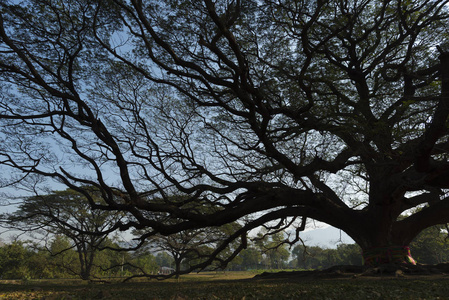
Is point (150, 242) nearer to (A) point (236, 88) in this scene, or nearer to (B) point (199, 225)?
(B) point (199, 225)

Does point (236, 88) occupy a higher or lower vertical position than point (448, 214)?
higher

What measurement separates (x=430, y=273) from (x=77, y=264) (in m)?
31.1

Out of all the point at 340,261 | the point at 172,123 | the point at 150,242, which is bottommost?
the point at 340,261

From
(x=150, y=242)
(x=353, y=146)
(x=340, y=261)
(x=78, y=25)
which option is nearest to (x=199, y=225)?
(x=353, y=146)

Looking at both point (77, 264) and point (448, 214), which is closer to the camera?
point (448, 214)

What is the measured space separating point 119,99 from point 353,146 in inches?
252

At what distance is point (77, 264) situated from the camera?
28.2 meters

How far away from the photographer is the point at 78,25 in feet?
19.8

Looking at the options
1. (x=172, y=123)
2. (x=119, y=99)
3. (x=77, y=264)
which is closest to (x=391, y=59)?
(x=172, y=123)

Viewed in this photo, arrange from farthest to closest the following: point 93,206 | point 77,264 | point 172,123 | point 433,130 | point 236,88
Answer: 1. point 77,264
2. point 172,123
3. point 93,206
4. point 236,88
5. point 433,130

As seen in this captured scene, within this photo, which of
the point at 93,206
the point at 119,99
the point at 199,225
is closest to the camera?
the point at 93,206

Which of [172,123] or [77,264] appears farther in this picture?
[77,264]

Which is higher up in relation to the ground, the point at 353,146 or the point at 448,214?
the point at 353,146

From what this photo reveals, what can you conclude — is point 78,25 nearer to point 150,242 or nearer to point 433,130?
point 433,130
